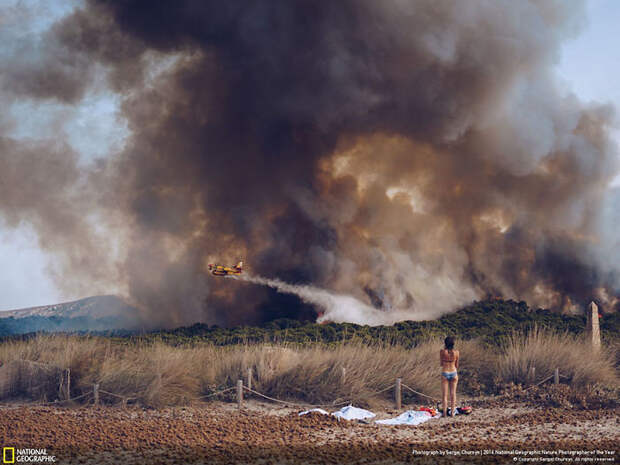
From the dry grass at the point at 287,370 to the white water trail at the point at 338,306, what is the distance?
17.7 metres

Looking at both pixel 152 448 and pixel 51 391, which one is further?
pixel 51 391

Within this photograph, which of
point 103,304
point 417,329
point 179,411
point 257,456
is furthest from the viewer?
point 103,304

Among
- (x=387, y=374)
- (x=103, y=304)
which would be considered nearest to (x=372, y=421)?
(x=387, y=374)

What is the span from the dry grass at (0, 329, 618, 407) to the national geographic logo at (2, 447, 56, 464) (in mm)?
5458

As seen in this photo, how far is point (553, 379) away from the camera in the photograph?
18500mm

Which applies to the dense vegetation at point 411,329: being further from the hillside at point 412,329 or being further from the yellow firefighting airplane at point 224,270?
the yellow firefighting airplane at point 224,270

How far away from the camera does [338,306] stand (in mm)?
38375

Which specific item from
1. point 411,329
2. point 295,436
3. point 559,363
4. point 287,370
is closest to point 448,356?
point 295,436

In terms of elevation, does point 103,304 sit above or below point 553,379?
above

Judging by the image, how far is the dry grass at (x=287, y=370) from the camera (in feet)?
57.9

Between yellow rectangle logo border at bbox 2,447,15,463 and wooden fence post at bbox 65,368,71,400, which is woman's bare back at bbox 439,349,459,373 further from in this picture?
wooden fence post at bbox 65,368,71,400

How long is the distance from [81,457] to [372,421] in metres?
6.79

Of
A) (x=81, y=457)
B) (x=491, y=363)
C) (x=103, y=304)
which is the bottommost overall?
(x=81, y=457)

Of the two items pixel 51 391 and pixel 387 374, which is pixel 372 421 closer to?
pixel 387 374
